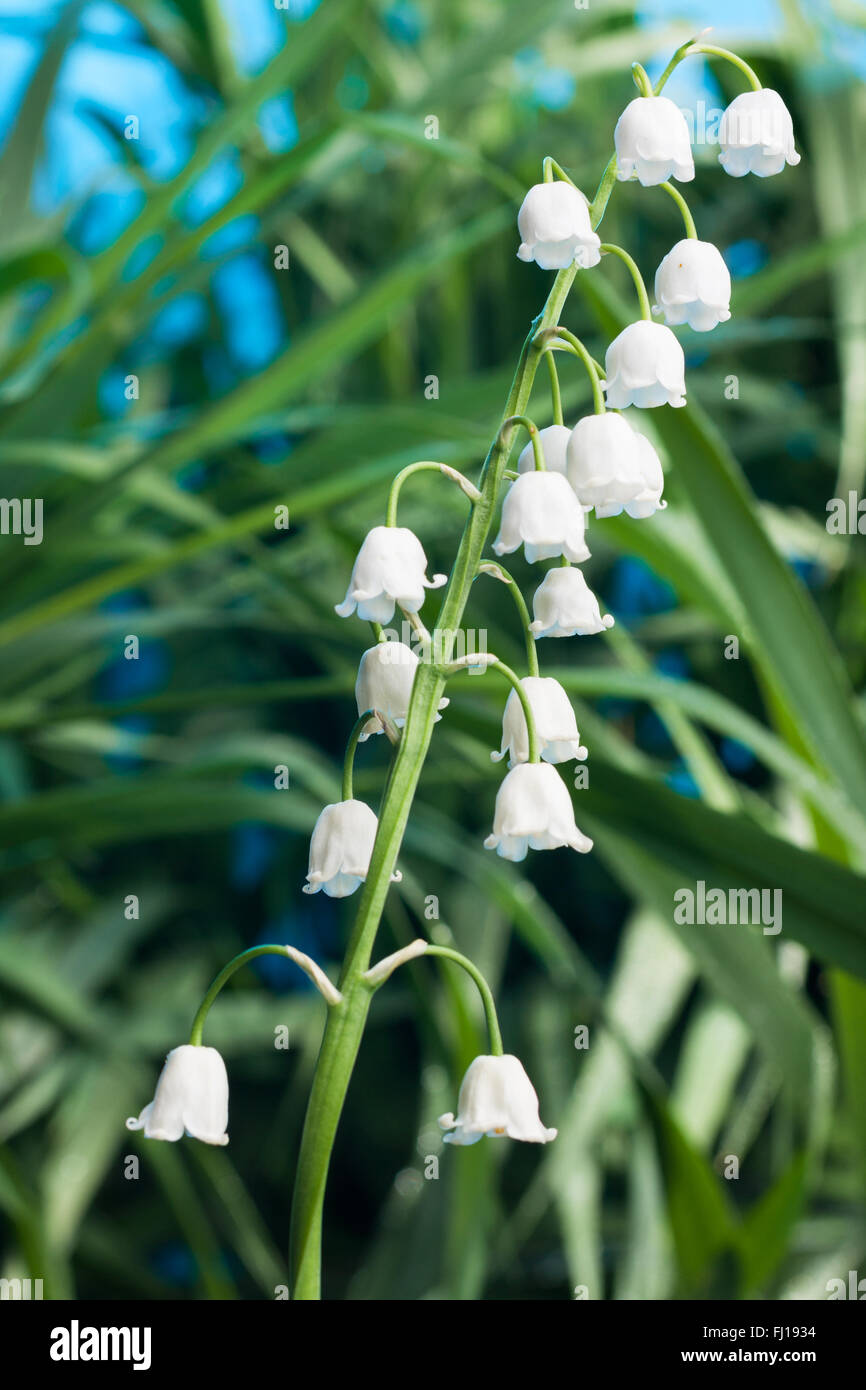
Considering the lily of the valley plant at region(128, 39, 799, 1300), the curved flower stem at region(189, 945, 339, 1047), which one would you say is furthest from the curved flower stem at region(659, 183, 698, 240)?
the curved flower stem at region(189, 945, 339, 1047)

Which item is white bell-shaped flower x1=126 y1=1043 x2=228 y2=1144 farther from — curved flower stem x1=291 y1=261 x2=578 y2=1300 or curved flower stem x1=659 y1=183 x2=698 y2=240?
curved flower stem x1=659 y1=183 x2=698 y2=240

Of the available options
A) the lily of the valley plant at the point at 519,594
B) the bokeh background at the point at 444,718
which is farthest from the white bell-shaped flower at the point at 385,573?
the bokeh background at the point at 444,718

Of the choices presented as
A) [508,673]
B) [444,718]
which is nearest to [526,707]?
[508,673]

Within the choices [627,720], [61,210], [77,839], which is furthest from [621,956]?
[61,210]

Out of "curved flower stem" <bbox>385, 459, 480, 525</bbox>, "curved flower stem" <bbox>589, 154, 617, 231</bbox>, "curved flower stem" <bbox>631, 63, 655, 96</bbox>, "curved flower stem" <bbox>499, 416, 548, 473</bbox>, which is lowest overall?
"curved flower stem" <bbox>385, 459, 480, 525</bbox>

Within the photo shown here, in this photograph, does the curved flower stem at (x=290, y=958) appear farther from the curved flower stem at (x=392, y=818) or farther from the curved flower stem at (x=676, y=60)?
the curved flower stem at (x=676, y=60)

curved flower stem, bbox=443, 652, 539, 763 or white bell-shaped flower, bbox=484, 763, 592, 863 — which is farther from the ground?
curved flower stem, bbox=443, 652, 539, 763

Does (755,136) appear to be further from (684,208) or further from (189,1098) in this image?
(189,1098)
